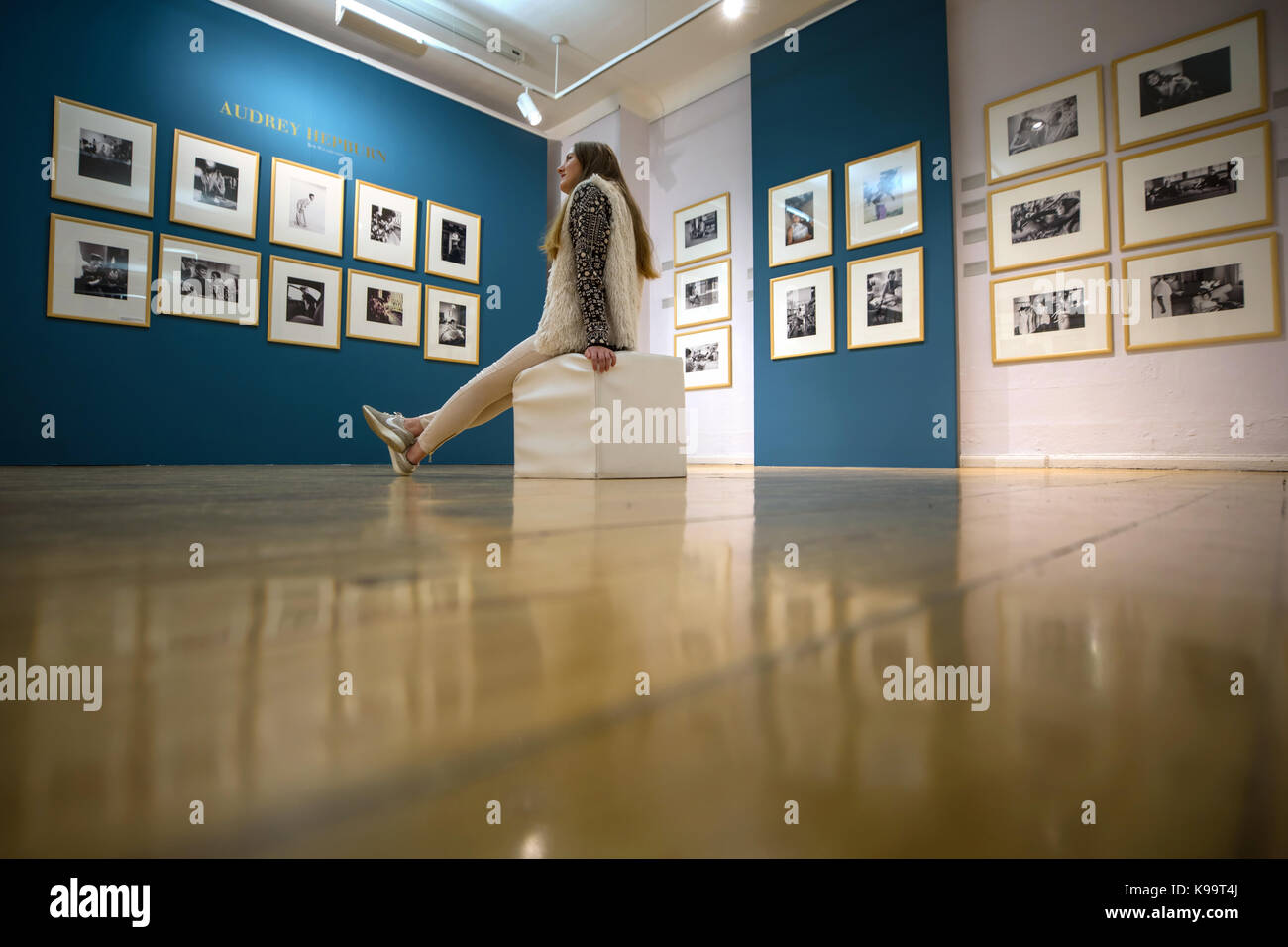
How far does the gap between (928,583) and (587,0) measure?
5.60 m

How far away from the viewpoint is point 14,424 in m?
3.68

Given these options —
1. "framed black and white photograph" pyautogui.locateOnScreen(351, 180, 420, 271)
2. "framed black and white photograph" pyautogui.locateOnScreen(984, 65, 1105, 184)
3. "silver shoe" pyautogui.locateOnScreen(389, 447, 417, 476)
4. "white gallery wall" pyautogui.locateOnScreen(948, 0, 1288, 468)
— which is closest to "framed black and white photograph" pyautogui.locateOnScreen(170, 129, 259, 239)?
"framed black and white photograph" pyautogui.locateOnScreen(351, 180, 420, 271)

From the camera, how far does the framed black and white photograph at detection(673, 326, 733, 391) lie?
558cm

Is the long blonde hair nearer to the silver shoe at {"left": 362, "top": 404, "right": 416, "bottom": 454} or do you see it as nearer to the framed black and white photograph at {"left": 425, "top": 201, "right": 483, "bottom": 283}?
the silver shoe at {"left": 362, "top": 404, "right": 416, "bottom": 454}

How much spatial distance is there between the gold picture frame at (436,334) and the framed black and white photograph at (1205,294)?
4.64 meters

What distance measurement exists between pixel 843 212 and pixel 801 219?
1.16 feet

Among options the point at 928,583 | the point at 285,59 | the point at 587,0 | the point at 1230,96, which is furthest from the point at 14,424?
the point at 1230,96

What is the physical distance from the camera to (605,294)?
2104mm

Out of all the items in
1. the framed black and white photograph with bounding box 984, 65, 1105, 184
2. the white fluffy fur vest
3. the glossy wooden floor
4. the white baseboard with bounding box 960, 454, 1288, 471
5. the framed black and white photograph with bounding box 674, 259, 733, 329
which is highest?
the framed black and white photograph with bounding box 984, 65, 1105, 184

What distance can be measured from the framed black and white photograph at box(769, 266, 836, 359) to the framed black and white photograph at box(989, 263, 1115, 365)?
3.61 ft

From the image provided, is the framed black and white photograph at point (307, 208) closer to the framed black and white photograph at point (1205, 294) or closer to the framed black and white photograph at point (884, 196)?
the framed black and white photograph at point (884, 196)

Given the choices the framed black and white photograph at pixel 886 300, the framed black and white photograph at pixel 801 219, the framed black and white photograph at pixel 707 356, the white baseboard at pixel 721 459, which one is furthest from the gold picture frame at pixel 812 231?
the white baseboard at pixel 721 459
